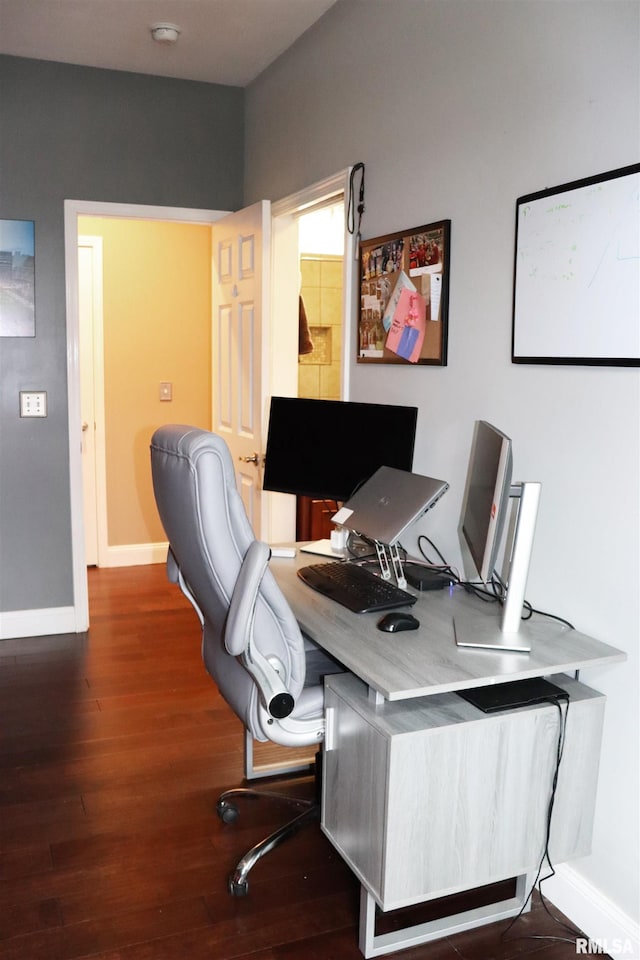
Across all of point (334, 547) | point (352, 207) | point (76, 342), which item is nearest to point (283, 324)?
point (352, 207)

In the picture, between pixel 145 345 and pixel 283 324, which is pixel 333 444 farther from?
pixel 145 345

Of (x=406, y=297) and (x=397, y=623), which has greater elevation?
(x=406, y=297)

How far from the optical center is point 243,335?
401 centimetres

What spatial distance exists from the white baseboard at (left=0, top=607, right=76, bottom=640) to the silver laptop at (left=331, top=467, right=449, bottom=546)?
2128mm

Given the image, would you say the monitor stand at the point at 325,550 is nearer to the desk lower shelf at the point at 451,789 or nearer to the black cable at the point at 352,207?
the desk lower shelf at the point at 451,789

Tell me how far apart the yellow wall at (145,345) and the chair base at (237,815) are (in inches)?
124

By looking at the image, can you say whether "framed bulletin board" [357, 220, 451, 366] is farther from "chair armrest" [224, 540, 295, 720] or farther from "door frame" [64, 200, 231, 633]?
"door frame" [64, 200, 231, 633]

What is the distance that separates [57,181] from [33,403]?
1046mm

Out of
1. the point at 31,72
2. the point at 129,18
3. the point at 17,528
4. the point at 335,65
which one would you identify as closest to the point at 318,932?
A: the point at 17,528

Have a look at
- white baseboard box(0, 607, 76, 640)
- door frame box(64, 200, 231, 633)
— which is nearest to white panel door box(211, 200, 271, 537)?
door frame box(64, 200, 231, 633)

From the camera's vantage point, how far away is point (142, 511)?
220 inches

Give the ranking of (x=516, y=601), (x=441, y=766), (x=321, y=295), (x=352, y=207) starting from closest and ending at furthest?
(x=441, y=766)
(x=516, y=601)
(x=352, y=207)
(x=321, y=295)

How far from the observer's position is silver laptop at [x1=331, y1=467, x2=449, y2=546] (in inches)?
89.4

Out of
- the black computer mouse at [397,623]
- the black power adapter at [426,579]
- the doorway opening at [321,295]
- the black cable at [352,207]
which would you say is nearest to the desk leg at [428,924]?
the black computer mouse at [397,623]
